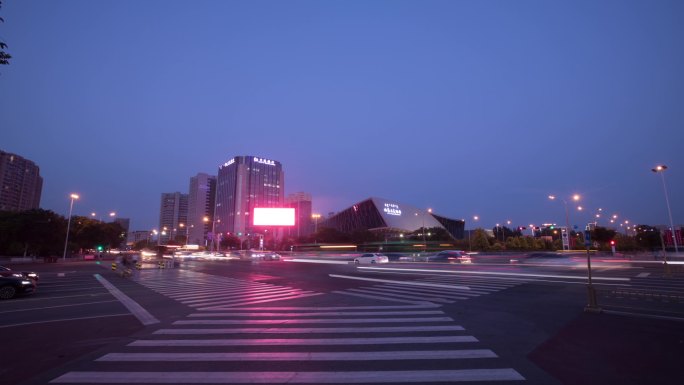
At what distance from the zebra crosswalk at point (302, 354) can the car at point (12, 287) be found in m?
11.2

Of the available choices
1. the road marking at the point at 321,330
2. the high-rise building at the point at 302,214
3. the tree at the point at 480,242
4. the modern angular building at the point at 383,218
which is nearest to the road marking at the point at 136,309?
the road marking at the point at 321,330

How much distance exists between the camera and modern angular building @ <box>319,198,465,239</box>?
124688 millimetres

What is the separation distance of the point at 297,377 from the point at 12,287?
1739 centimetres

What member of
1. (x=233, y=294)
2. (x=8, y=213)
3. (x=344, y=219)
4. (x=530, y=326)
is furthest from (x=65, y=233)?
(x=344, y=219)

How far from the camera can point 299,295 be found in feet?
55.9

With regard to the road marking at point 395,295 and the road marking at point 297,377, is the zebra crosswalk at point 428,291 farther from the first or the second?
the road marking at point 297,377

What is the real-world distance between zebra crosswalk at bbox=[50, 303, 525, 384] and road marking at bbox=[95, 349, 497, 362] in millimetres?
19

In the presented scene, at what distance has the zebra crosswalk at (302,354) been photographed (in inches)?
242

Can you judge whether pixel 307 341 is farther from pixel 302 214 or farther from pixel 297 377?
pixel 302 214

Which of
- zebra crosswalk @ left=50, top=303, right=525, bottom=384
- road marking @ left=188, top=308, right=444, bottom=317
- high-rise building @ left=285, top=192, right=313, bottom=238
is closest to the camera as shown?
zebra crosswalk @ left=50, top=303, right=525, bottom=384

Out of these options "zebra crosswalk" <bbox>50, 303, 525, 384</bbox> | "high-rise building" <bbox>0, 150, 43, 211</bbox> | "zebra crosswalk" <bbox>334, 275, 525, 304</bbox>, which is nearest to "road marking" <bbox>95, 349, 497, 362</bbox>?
"zebra crosswalk" <bbox>50, 303, 525, 384</bbox>

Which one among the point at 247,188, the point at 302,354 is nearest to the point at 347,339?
the point at 302,354

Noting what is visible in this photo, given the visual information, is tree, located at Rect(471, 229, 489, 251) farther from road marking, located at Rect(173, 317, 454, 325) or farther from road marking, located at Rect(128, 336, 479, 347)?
road marking, located at Rect(128, 336, 479, 347)

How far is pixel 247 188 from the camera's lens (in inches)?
6319
